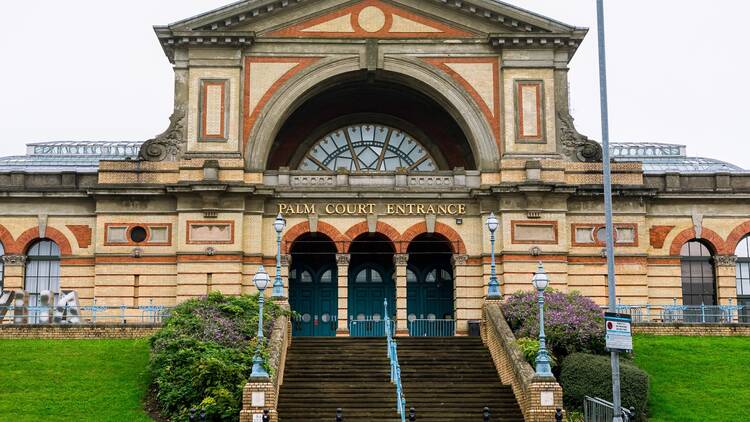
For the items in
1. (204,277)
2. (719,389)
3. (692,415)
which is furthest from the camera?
(204,277)

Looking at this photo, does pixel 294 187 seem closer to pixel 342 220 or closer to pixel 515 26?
pixel 342 220

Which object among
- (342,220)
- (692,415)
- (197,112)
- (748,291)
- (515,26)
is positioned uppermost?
(515,26)

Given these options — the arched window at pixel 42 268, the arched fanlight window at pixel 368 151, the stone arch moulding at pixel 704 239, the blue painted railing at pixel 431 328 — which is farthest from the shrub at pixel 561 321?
the arched window at pixel 42 268

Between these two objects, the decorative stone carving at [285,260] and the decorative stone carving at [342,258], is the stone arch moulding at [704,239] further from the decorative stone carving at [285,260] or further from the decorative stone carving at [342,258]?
the decorative stone carving at [285,260]

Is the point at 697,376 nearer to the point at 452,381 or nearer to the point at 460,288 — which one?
the point at 452,381

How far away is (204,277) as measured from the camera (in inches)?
1670

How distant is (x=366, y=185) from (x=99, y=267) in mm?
11224

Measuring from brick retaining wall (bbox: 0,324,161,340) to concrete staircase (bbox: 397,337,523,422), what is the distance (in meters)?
9.41

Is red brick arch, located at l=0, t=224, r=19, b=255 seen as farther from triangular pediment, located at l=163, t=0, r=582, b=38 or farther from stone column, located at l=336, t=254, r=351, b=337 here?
stone column, located at l=336, t=254, r=351, b=337

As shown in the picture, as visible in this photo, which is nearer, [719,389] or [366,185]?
[719,389]

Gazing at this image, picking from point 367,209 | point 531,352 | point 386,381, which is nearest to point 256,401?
point 386,381

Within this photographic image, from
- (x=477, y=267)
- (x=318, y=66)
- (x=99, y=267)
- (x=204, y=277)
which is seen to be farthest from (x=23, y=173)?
(x=477, y=267)

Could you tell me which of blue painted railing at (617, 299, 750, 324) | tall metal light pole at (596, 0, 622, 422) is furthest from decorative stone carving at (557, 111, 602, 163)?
tall metal light pole at (596, 0, 622, 422)

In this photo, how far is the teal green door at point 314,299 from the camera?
4541 cm
